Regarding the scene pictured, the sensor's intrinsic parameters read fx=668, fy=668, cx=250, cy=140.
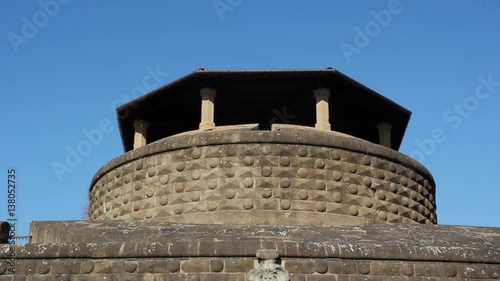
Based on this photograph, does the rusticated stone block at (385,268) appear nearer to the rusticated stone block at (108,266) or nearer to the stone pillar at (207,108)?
the rusticated stone block at (108,266)

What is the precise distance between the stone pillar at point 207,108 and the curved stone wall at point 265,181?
1318 mm

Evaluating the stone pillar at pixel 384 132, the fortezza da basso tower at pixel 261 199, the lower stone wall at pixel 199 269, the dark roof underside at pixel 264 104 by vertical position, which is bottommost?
the lower stone wall at pixel 199 269

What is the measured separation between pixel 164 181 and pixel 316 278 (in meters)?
5.42

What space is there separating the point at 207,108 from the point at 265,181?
9.77ft

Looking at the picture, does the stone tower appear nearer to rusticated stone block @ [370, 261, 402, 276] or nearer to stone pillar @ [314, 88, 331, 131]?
stone pillar @ [314, 88, 331, 131]

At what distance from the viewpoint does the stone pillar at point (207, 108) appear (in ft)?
47.8

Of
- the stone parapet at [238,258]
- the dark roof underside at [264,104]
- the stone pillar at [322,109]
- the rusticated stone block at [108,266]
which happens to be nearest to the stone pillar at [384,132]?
the dark roof underside at [264,104]

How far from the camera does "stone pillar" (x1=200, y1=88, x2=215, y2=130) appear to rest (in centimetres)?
1457

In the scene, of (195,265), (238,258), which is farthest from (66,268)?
(238,258)

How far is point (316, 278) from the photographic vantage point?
27.8 ft

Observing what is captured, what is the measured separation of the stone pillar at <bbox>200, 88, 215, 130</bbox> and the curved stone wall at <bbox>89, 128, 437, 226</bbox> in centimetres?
132

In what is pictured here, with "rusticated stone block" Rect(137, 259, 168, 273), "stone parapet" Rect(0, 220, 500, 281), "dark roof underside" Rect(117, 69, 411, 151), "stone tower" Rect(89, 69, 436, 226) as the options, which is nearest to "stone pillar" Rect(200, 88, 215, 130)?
"stone tower" Rect(89, 69, 436, 226)

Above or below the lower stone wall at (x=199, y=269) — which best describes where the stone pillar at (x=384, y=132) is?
above

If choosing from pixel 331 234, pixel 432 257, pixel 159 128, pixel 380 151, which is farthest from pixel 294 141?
pixel 159 128
